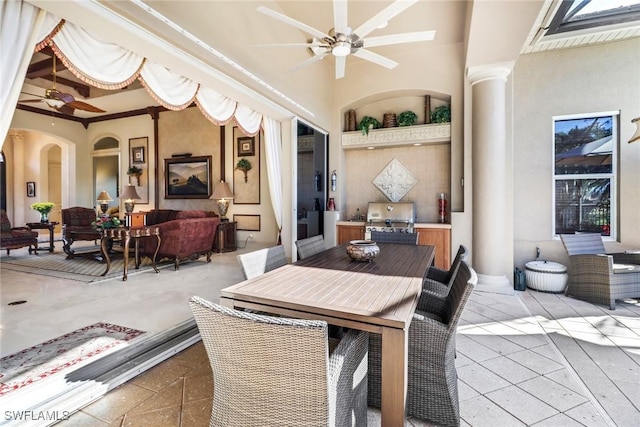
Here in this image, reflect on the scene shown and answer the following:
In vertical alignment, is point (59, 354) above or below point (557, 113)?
below

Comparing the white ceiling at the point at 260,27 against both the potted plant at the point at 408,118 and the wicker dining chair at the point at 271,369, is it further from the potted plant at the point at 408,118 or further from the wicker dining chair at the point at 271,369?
the wicker dining chair at the point at 271,369

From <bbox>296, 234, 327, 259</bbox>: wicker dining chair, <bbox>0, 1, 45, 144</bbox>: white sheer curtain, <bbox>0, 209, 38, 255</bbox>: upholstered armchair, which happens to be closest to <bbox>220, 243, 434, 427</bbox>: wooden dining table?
<bbox>296, 234, 327, 259</bbox>: wicker dining chair

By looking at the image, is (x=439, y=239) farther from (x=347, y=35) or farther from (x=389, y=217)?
(x=347, y=35)

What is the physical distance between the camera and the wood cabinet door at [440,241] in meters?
4.50

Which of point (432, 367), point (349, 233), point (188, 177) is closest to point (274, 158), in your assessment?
point (349, 233)

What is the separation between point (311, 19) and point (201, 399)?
4.47m

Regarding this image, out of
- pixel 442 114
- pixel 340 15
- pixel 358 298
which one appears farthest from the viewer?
pixel 442 114

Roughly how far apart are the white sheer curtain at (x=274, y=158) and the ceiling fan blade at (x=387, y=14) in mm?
1952

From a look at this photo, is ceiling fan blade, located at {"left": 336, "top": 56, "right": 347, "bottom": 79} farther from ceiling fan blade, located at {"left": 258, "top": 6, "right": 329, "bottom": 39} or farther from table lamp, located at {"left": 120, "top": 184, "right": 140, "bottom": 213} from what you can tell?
table lamp, located at {"left": 120, "top": 184, "right": 140, "bottom": 213}

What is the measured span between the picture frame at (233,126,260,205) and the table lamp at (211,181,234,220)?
31 cm

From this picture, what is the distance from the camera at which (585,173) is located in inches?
166

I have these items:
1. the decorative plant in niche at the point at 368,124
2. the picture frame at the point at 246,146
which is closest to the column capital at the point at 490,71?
the decorative plant in niche at the point at 368,124

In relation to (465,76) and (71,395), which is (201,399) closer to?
(71,395)

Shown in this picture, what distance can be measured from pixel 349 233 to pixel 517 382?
3348 mm
